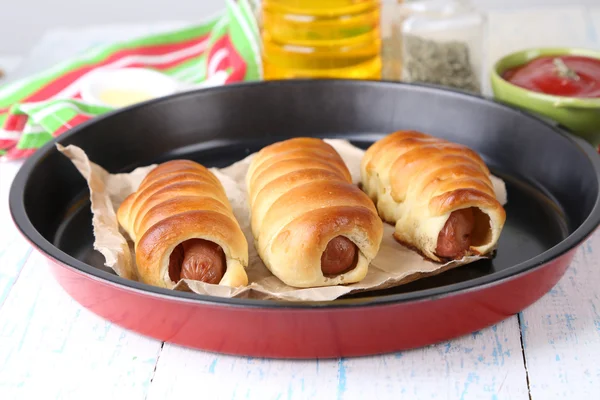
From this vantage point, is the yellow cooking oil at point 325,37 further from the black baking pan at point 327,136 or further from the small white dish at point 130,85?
the black baking pan at point 327,136

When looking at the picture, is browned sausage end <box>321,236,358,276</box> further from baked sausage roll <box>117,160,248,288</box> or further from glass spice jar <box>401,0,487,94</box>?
glass spice jar <box>401,0,487,94</box>

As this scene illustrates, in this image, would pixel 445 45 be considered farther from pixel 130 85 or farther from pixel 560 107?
pixel 130 85

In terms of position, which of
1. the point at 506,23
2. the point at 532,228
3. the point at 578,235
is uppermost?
the point at 578,235

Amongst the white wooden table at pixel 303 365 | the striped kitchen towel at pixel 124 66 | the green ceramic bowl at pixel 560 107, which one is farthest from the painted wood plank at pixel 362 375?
the striped kitchen towel at pixel 124 66

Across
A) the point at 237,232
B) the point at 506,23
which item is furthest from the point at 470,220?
the point at 506,23

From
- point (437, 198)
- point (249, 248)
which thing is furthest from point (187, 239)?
point (437, 198)

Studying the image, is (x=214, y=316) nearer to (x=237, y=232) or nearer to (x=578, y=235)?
(x=237, y=232)
